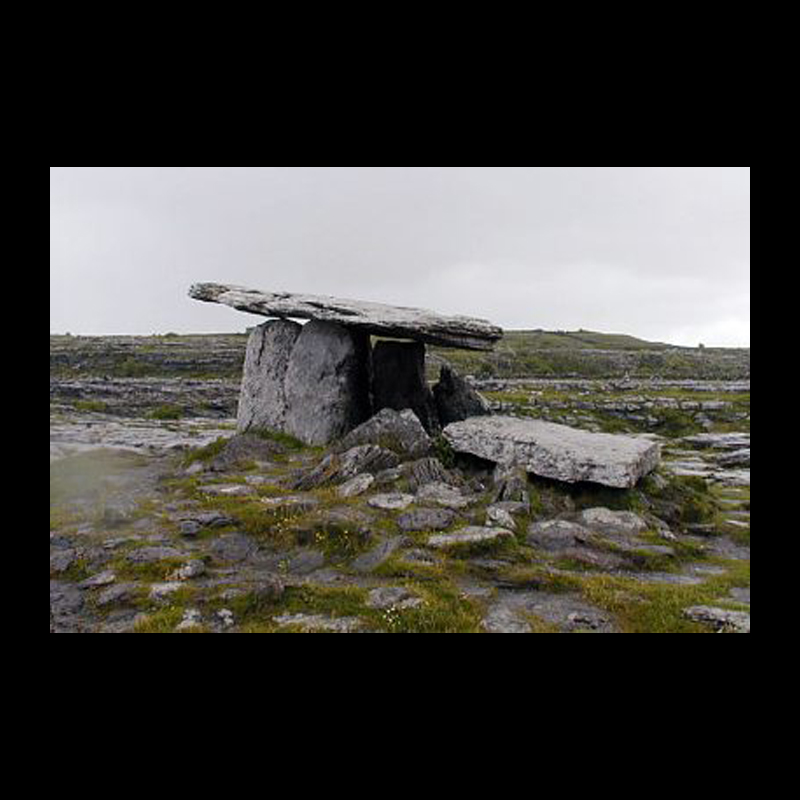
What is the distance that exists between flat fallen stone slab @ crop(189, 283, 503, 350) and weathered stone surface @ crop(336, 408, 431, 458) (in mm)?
2311

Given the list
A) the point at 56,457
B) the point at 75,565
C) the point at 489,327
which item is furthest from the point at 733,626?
the point at 56,457

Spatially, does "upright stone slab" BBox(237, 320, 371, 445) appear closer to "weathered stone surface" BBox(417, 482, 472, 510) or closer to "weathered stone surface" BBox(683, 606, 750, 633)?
"weathered stone surface" BBox(417, 482, 472, 510)

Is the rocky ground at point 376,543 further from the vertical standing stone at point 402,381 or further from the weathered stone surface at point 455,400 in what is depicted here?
the weathered stone surface at point 455,400

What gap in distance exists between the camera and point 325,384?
15.9 metres

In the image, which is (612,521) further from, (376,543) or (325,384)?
(325,384)

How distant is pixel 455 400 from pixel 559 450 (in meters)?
6.28

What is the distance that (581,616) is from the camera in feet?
22.8

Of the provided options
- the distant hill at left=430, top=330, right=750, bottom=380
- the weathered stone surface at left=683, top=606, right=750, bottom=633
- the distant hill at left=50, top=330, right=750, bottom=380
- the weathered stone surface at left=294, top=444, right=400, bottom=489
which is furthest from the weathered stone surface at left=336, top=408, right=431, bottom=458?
the distant hill at left=430, top=330, right=750, bottom=380

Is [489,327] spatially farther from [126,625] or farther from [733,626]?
[126,625]

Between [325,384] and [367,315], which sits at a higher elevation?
[367,315]

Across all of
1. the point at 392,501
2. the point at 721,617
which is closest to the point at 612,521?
the point at 721,617

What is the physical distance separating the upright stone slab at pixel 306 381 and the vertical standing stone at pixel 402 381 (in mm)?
602

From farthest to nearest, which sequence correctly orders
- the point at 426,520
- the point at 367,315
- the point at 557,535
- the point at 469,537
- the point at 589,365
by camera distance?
the point at 589,365 → the point at 367,315 → the point at 426,520 → the point at 557,535 → the point at 469,537

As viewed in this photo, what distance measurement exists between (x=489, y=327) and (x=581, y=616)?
382 inches
